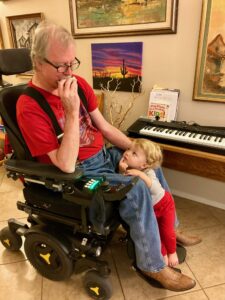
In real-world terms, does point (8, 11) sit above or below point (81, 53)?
above

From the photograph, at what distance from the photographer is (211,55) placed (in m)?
1.65

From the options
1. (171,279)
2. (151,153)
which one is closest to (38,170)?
(151,153)

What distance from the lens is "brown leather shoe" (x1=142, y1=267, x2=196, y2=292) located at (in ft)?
4.11

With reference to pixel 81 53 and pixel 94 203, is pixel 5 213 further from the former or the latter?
pixel 81 53

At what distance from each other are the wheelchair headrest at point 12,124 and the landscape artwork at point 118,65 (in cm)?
108

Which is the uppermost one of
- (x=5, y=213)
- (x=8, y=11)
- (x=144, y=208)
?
(x=8, y=11)

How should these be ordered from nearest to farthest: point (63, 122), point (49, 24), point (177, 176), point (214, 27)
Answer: point (49, 24) → point (63, 122) → point (214, 27) → point (177, 176)

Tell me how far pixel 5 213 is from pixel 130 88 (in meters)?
1.41

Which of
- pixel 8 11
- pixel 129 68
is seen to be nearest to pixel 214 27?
pixel 129 68

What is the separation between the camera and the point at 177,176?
2.14 meters

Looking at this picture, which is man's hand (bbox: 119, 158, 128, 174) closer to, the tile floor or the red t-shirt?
the red t-shirt

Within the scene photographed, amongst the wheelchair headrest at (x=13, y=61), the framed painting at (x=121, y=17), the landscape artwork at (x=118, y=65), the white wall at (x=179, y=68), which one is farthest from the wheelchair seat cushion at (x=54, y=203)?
the framed painting at (x=121, y=17)

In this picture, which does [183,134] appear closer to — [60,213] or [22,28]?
[60,213]

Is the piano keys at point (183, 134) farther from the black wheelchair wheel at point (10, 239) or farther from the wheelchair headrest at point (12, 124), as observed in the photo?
the black wheelchair wheel at point (10, 239)
